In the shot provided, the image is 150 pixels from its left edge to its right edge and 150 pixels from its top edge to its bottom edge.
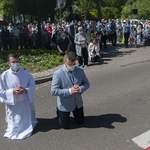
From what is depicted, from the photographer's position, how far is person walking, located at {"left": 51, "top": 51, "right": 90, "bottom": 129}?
5938mm

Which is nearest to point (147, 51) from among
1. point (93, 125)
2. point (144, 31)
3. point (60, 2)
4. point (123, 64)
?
point (144, 31)

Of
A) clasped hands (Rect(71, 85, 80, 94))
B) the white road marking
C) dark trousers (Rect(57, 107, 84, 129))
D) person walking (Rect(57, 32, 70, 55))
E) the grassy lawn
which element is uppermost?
person walking (Rect(57, 32, 70, 55))

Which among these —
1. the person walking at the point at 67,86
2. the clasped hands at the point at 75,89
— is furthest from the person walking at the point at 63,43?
the clasped hands at the point at 75,89

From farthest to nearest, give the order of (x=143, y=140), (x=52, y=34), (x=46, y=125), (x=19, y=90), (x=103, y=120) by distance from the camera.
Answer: (x=52, y=34) < (x=103, y=120) < (x=46, y=125) < (x=19, y=90) < (x=143, y=140)

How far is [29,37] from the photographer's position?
60.2 ft

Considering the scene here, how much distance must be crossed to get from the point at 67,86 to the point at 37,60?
7.81m

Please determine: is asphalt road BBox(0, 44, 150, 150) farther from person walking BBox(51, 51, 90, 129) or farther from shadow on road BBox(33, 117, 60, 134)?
person walking BBox(51, 51, 90, 129)

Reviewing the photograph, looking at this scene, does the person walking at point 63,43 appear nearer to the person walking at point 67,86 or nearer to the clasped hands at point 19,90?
the person walking at point 67,86

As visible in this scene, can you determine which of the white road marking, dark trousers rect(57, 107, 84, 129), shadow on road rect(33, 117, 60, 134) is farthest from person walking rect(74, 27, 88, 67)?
the white road marking

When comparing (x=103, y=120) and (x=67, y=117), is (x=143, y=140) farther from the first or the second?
(x=67, y=117)

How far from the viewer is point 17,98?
19.5 feet

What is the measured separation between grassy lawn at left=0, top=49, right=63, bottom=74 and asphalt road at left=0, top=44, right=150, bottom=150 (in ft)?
6.81

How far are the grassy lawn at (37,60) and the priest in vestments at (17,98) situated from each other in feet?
19.4

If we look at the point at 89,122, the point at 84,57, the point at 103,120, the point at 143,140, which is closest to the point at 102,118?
the point at 103,120
